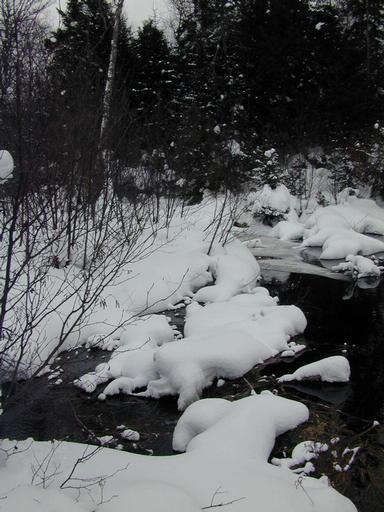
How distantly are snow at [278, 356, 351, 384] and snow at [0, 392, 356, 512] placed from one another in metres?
1.51

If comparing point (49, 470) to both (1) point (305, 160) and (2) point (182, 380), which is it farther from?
(1) point (305, 160)

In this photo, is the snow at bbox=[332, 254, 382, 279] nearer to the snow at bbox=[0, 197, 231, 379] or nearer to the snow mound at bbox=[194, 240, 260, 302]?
the snow mound at bbox=[194, 240, 260, 302]

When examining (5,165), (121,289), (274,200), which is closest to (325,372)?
(121,289)

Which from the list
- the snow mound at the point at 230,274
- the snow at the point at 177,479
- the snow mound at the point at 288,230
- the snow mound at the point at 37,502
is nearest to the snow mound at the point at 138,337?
the snow mound at the point at 230,274

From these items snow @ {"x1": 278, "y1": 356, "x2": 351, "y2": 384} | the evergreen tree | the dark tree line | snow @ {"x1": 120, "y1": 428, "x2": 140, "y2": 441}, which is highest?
the dark tree line

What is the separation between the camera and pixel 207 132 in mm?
17688

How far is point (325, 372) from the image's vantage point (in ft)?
17.9

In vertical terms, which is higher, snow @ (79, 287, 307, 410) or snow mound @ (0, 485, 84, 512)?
snow mound @ (0, 485, 84, 512)

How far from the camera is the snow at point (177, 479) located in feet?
8.63

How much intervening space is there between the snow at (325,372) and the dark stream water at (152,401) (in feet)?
0.34

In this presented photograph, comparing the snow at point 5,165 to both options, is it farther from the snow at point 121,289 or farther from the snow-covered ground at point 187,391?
the snow at point 121,289

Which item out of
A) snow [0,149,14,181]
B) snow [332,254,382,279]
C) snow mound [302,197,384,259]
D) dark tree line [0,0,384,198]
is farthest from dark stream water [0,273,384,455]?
dark tree line [0,0,384,198]

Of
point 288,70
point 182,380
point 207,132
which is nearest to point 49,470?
point 182,380

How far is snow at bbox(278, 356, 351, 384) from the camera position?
5426 millimetres
